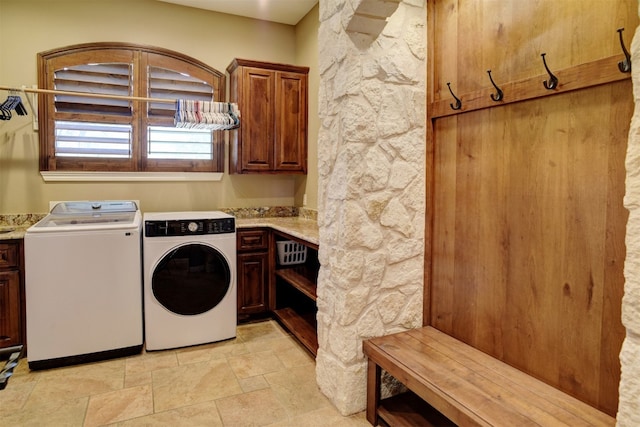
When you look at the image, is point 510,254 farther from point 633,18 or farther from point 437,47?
point 437,47

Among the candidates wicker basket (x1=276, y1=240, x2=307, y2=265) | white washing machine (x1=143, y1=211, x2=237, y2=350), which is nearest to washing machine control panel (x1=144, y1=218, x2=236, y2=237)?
white washing machine (x1=143, y1=211, x2=237, y2=350)

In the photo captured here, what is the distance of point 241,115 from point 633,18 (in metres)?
2.86

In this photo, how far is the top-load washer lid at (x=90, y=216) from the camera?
265 centimetres

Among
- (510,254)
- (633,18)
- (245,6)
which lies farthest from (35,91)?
(633,18)

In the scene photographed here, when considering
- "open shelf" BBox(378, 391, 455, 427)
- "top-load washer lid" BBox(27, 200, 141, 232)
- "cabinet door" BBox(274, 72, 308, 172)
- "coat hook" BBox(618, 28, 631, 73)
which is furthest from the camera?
"cabinet door" BBox(274, 72, 308, 172)

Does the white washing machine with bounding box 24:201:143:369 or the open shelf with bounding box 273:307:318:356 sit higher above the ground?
the white washing machine with bounding box 24:201:143:369

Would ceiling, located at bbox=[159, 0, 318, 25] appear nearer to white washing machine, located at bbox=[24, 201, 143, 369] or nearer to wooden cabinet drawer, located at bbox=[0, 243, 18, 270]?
white washing machine, located at bbox=[24, 201, 143, 369]

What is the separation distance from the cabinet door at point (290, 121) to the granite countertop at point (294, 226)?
51 centimetres

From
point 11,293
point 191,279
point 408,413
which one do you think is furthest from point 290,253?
point 11,293

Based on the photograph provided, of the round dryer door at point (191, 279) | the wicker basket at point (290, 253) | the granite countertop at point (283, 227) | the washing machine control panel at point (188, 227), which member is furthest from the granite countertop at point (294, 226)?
the round dryer door at point (191, 279)

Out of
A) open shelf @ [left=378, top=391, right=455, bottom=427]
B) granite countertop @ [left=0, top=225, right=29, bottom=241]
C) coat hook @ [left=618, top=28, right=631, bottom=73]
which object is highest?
coat hook @ [left=618, top=28, right=631, bottom=73]

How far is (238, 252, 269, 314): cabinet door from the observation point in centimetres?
338

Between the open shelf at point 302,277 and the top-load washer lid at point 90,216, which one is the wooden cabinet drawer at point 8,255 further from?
the open shelf at point 302,277

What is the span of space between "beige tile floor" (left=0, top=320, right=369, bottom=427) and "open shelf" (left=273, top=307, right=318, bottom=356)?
103 millimetres
